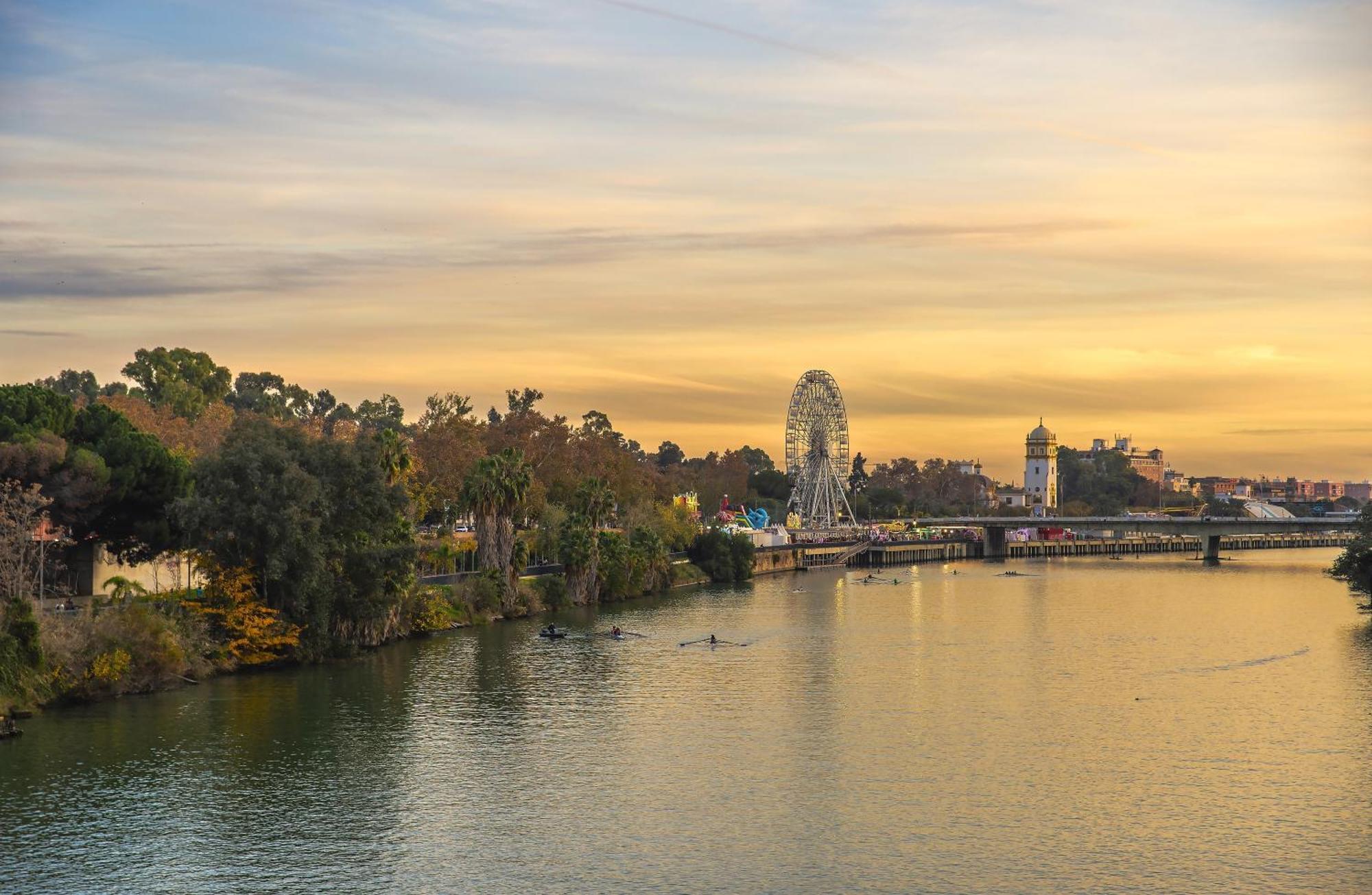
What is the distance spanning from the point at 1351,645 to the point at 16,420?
8889 centimetres

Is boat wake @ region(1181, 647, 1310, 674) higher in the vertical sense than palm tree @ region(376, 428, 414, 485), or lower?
lower

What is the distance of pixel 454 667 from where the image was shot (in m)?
84.6

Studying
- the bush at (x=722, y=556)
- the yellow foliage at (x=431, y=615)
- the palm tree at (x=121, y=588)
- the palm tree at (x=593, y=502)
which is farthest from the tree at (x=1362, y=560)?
the palm tree at (x=121, y=588)

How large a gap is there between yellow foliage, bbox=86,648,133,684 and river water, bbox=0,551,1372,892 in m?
2.29

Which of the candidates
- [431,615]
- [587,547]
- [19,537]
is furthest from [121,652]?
[587,547]

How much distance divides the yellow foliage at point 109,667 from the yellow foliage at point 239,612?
938 cm

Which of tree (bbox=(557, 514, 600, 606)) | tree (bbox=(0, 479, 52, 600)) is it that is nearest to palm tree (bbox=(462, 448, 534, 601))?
tree (bbox=(557, 514, 600, 606))

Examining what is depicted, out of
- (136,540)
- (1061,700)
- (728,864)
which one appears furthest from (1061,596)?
(728,864)

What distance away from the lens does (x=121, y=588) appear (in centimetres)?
8525

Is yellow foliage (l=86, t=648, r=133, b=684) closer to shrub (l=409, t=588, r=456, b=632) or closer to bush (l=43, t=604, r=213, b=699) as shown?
bush (l=43, t=604, r=213, b=699)

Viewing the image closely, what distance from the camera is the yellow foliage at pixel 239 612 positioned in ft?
260

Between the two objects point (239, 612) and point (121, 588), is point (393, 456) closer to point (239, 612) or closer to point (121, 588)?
point (121, 588)

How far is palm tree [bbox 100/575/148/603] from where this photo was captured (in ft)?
261

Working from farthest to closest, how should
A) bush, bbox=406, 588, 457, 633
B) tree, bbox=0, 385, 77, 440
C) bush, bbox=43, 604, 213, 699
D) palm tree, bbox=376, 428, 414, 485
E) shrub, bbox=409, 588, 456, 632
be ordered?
palm tree, bbox=376, 428, 414, 485
shrub, bbox=409, 588, 456, 632
bush, bbox=406, 588, 457, 633
tree, bbox=0, 385, 77, 440
bush, bbox=43, 604, 213, 699
